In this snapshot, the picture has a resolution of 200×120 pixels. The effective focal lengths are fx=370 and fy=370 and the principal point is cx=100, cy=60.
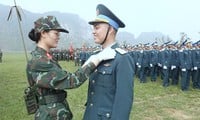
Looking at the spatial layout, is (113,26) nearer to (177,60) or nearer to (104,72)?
(104,72)

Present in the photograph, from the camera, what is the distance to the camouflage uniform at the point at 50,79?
311 cm

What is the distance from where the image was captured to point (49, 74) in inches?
123

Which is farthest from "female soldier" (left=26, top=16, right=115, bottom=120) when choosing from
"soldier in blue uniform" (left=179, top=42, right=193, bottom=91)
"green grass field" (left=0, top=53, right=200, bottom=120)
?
"soldier in blue uniform" (left=179, top=42, right=193, bottom=91)

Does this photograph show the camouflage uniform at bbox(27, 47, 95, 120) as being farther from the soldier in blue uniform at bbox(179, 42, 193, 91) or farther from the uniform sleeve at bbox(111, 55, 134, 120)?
the soldier in blue uniform at bbox(179, 42, 193, 91)

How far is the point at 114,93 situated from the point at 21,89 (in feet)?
37.7

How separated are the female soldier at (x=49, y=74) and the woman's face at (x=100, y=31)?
15 centimetres

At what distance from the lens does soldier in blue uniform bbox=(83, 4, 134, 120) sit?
302 centimetres

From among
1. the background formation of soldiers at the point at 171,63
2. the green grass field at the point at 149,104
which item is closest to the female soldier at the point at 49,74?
the green grass field at the point at 149,104

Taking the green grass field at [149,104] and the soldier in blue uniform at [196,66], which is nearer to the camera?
the green grass field at [149,104]

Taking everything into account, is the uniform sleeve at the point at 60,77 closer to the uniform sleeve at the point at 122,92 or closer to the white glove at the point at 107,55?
the white glove at the point at 107,55

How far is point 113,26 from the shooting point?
3209 millimetres

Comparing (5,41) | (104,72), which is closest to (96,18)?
(104,72)

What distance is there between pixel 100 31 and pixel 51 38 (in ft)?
1.47

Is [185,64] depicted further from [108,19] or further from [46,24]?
[46,24]
